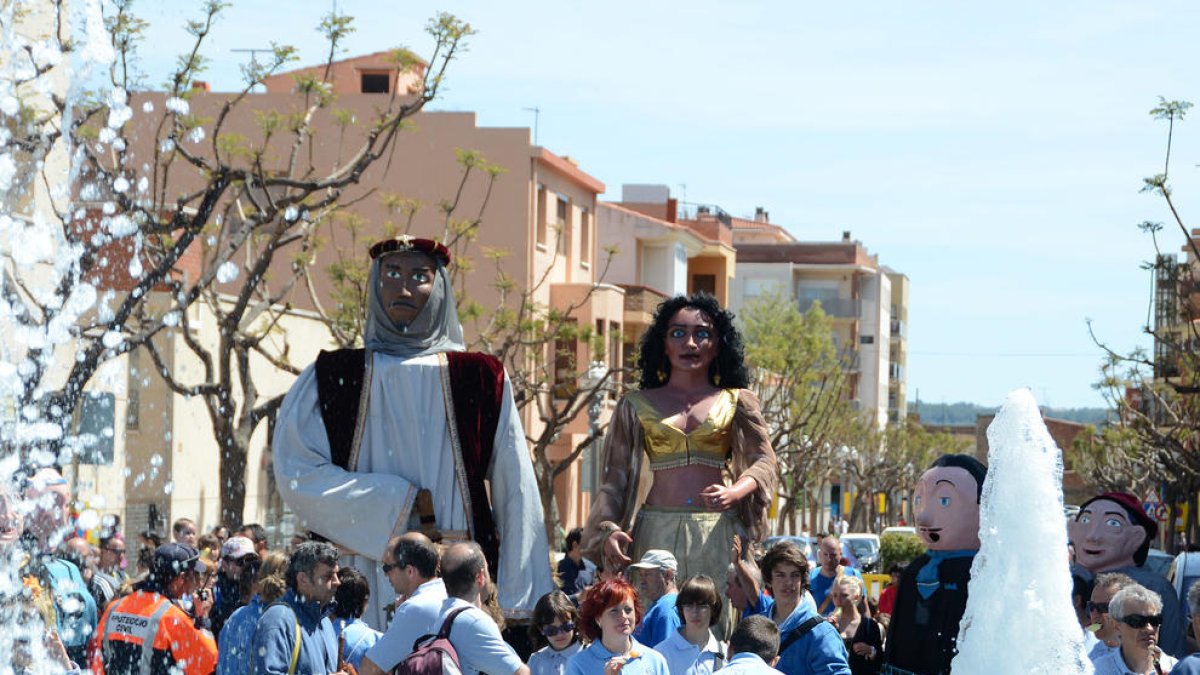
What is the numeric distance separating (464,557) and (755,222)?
99035 mm

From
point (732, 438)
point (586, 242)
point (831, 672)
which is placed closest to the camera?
point (831, 672)

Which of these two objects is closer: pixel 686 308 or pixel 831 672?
pixel 831 672

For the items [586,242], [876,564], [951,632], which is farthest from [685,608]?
[586,242]

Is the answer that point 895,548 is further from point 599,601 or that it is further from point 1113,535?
point 599,601

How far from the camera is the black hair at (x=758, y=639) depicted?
260 inches

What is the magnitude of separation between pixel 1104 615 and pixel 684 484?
1958mm

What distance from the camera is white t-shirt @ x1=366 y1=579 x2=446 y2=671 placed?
6797 millimetres

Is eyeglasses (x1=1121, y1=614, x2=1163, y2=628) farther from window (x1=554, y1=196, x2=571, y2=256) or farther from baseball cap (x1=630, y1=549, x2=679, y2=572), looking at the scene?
window (x1=554, y1=196, x2=571, y2=256)

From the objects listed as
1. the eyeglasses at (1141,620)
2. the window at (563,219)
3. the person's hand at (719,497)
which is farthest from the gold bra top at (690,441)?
the window at (563,219)

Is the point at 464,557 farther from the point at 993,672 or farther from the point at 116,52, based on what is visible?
the point at 116,52

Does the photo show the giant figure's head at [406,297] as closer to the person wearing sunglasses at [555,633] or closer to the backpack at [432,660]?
the person wearing sunglasses at [555,633]

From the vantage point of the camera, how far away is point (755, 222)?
345ft

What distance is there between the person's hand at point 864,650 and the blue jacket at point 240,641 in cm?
269

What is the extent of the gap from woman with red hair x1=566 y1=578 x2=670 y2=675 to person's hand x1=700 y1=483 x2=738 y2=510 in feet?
4.73
